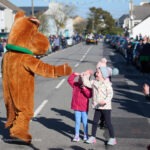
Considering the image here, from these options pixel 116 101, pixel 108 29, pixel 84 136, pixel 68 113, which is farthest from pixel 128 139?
pixel 108 29

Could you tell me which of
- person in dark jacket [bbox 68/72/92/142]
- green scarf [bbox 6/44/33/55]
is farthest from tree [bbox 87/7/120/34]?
green scarf [bbox 6/44/33/55]

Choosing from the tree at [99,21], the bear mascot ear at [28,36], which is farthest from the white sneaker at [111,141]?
the tree at [99,21]

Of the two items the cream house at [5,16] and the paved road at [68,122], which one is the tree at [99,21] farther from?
the paved road at [68,122]

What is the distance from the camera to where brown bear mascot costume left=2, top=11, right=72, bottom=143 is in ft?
26.6

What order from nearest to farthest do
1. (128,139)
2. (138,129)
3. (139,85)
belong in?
(128,139) → (138,129) → (139,85)

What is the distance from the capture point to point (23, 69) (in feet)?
26.9

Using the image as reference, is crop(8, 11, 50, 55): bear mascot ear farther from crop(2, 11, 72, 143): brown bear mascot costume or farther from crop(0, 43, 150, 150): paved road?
crop(0, 43, 150, 150): paved road

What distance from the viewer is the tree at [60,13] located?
337 feet

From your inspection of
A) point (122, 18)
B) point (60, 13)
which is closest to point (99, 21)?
point (122, 18)

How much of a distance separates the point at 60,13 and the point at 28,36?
97092 mm

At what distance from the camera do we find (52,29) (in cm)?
10425

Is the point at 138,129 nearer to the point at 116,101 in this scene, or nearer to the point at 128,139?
the point at 128,139

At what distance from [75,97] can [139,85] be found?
33.6 feet

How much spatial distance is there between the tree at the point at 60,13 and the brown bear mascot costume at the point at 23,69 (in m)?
93.8
